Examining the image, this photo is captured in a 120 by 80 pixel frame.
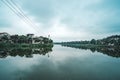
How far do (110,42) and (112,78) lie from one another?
111 metres

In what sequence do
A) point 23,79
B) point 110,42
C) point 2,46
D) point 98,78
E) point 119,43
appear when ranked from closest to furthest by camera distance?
point 23,79
point 98,78
point 2,46
point 119,43
point 110,42

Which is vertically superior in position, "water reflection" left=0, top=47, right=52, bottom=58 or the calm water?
"water reflection" left=0, top=47, right=52, bottom=58

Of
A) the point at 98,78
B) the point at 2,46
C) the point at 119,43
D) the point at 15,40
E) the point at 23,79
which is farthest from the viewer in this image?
the point at 119,43

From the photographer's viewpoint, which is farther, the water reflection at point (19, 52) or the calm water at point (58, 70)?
the water reflection at point (19, 52)

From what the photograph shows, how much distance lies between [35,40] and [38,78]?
91.4 meters

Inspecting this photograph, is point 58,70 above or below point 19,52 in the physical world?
below

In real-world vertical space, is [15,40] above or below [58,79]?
above

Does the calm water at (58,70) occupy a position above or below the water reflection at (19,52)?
below

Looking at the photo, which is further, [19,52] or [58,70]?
[19,52]

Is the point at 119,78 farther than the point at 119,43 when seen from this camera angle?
No

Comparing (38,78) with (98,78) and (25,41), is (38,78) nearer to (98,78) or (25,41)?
(98,78)

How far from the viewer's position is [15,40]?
251 ft

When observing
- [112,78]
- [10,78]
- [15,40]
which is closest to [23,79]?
[10,78]

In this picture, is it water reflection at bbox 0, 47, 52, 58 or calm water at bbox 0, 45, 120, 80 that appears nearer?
calm water at bbox 0, 45, 120, 80
